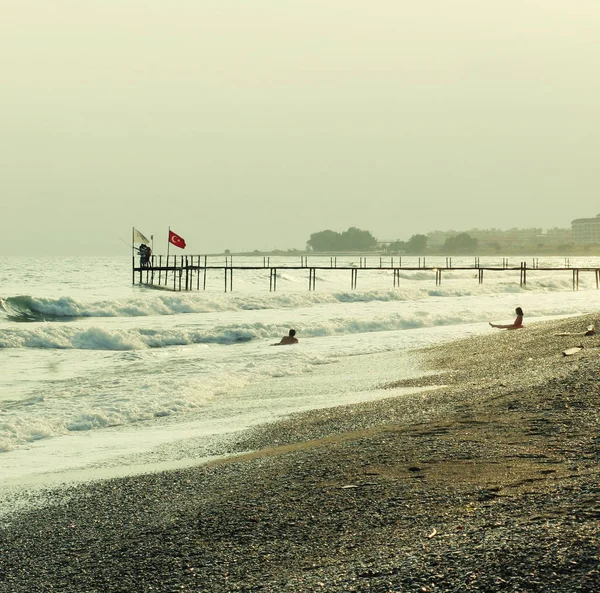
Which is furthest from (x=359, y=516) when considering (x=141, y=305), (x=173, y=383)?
(x=141, y=305)

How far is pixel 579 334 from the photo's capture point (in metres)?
15.8

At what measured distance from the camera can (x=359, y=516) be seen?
195 inches

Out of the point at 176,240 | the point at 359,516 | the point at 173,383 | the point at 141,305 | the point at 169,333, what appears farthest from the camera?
the point at 176,240

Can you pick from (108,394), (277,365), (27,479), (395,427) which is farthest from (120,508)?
(277,365)

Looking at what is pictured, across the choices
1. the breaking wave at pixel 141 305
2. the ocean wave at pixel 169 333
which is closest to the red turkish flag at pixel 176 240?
the breaking wave at pixel 141 305

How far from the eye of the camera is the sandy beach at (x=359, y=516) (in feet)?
12.8

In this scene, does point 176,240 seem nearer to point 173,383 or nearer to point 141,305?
point 141,305

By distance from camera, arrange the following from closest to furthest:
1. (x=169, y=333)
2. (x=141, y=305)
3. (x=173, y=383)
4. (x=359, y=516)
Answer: (x=359, y=516)
(x=173, y=383)
(x=169, y=333)
(x=141, y=305)

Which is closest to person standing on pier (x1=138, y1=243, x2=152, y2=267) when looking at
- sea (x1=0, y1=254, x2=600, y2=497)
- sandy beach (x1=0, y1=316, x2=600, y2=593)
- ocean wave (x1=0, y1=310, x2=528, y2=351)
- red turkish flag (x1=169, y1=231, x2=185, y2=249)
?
red turkish flag (x1=169, y1=231, x2=185, y2=249)

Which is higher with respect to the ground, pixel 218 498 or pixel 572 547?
pixel 572 547

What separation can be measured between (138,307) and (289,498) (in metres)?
36.5

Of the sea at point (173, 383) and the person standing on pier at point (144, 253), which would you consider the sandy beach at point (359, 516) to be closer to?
the sea at point (173, 383)

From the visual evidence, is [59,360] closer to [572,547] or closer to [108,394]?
[108,394]

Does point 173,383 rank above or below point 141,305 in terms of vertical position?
above
